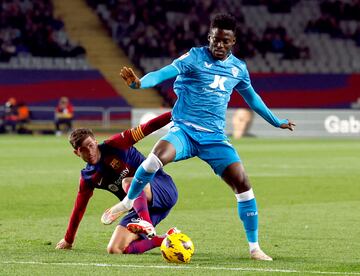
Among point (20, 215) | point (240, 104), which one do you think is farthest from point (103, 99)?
point (20, 215)

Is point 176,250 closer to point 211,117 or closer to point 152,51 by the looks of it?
point 211,117

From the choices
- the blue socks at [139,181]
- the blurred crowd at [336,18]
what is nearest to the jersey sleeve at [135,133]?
the blue socks at [139,181]

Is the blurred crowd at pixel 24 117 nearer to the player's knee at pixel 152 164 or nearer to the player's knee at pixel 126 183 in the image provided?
the player's knee at pixel 126 183

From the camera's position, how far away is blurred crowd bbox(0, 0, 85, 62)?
4306 centimetres

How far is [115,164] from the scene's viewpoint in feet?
32.7

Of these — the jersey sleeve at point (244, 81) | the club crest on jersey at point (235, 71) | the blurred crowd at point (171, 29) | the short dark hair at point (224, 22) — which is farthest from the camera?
the blurred crowd at point (171, 29)

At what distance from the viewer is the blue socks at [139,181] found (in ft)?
30.4

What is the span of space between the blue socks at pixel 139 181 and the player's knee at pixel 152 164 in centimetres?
4

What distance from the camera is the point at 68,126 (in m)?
40.5

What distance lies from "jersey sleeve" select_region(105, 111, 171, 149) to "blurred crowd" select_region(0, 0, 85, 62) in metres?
33.2

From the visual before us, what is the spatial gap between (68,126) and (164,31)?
24.8ft

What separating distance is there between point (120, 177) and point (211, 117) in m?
1.04

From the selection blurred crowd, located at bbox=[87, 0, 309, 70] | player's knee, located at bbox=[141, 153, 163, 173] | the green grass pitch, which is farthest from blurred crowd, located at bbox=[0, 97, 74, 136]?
player's knee, located at bbox=[141, 153, 163, 173]

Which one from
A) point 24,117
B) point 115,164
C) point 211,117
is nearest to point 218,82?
point 211,117
